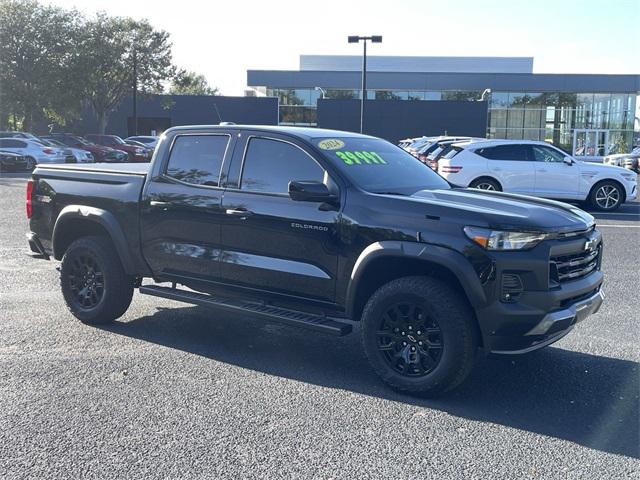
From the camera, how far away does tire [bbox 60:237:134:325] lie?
6305mm

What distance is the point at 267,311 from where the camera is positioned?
5.45 meters

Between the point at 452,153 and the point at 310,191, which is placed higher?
the point at 452,153

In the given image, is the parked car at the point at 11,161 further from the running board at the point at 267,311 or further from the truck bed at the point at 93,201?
the running board at the point at 267,311

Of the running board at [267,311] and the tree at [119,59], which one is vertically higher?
the tree at [119,59]

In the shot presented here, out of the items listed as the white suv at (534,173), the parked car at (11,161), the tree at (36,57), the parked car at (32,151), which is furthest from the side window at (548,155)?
the tree at (36,57)

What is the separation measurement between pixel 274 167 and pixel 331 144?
19.5 inches

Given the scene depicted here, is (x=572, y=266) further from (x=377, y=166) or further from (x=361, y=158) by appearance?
(x=361, y=158)

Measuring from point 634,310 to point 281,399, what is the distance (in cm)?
421

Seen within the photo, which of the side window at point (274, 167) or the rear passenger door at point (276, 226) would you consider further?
the side window at point (274, 167)

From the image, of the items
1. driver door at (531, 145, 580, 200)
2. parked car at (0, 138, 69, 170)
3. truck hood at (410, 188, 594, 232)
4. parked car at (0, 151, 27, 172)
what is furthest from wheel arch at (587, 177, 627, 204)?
parked car at (0, 151, 27, 172)

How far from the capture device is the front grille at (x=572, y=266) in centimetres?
464

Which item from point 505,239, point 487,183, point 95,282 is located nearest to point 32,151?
point 487,183

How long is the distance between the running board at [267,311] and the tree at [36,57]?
38843 millimetres

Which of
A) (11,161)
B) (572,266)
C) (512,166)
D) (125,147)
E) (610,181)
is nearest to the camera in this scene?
(572,266)
